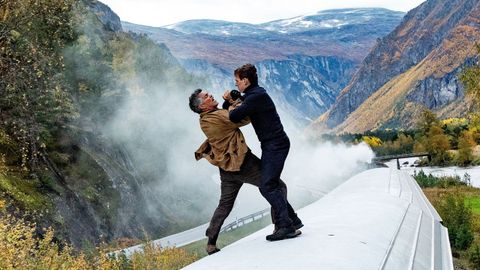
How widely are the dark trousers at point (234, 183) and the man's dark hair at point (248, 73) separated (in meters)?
0.88

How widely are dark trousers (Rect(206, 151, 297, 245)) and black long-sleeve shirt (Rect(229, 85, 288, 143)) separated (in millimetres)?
323

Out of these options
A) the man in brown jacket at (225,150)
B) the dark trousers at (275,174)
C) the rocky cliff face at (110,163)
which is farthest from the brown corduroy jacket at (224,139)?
the rocky cliff face at (110,163)

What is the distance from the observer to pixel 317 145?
4409 inches

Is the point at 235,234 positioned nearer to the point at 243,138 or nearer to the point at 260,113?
the point at 243,138

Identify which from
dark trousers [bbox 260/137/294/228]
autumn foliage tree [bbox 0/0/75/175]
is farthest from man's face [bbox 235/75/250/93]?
autumn foliage tree [bbox 0/0/75/175]

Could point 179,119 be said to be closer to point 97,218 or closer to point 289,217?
point 97,218

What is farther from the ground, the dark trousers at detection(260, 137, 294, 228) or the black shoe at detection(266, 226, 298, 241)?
the dark trousers at detection(260, 137, 294, 228)

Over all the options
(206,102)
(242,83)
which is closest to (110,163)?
(206,102)

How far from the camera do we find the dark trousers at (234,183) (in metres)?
6.69

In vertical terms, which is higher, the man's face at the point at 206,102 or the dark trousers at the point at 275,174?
the man's face at the point at 206,102

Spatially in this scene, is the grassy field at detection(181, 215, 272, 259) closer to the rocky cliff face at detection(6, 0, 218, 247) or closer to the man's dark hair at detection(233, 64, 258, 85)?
the rocky cliff face at detection(6, 0, 218, 247)

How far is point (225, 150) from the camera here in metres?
6.61

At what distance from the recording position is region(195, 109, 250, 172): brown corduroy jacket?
21.4 ft

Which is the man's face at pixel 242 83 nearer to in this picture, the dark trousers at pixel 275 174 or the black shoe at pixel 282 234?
the dark trousers at pixel 275 174
